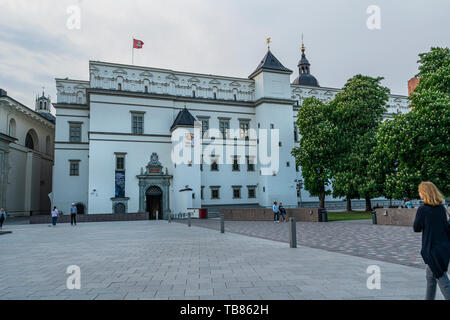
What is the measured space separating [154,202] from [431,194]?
1491 inches

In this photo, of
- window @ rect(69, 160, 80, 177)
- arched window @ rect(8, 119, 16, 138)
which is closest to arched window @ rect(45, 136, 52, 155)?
arched window @ rect(8, 119, 16, 138)

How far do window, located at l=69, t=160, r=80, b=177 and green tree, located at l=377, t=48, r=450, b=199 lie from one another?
108 feet

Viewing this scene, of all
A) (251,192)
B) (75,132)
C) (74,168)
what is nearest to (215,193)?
(251,192)

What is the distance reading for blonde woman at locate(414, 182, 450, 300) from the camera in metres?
4.46

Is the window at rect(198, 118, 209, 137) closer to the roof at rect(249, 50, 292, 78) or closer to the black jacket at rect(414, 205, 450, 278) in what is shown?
the roof at rect(249, 50, 292, 78)

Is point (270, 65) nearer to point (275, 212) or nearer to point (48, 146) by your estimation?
point (275, 212)

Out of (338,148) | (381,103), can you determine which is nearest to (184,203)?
(338,148)

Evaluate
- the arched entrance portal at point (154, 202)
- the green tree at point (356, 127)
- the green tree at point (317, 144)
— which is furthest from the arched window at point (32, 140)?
the green tree at point (356, 127)

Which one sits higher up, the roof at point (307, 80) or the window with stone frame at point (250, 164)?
the roof at point (307, 80)

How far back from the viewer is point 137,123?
40438 mm

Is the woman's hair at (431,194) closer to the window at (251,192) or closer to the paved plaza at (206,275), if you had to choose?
the paved plaza at (206,275)

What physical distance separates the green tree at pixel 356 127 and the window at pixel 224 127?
14705mm

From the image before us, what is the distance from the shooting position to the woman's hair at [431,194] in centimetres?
460

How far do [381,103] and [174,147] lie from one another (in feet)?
76.1
